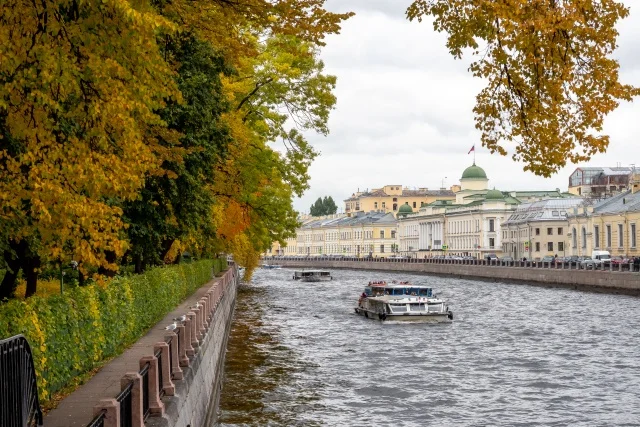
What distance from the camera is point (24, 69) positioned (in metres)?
11.6

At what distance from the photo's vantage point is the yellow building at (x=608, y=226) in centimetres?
10056

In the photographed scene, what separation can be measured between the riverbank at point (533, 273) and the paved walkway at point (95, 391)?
48.4 metres

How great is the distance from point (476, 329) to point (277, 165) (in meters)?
11.9

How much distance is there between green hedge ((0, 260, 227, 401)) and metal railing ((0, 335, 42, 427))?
264 cm

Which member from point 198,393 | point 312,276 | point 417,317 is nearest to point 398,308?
point 417,317

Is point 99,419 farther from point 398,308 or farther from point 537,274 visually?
point 537,274

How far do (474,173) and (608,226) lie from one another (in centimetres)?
8164

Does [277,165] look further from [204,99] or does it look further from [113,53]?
[113,53]

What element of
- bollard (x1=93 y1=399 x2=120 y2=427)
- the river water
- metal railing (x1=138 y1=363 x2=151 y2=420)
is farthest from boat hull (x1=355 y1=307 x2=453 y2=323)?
bollard (x1=93 y1=399 x2=120 y2=427)

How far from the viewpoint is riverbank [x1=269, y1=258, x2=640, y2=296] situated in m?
67.4

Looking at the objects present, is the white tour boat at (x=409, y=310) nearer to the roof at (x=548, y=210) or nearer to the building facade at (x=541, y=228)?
the building facade at (x=541, y=228)

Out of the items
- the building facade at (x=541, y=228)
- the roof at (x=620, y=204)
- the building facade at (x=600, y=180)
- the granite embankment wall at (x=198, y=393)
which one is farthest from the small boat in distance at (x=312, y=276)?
the granite embankment wall at (x=198, y=393)

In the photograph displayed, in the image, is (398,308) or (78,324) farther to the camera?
(398,308)

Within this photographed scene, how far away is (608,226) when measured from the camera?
354 ft
